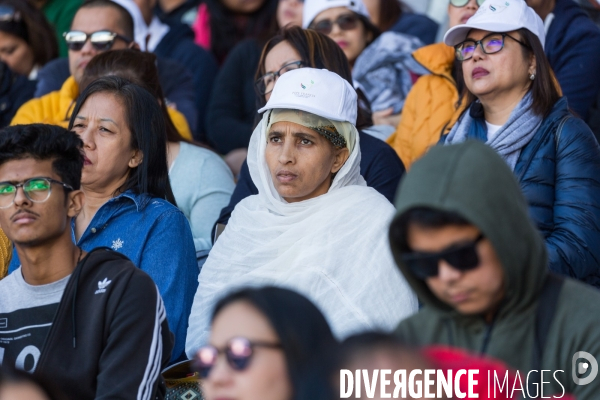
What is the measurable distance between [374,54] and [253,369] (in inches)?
149

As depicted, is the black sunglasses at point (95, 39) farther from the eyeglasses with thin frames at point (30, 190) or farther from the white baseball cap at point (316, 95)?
the eyeglasses with thin frames at point (30, 190)

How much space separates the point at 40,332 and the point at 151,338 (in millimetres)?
414

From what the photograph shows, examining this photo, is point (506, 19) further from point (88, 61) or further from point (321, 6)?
point (88, 61)

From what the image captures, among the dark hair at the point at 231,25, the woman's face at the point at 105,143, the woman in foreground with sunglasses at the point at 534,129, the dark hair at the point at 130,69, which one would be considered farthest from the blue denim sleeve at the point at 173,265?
the dark hair at the point at 231,25

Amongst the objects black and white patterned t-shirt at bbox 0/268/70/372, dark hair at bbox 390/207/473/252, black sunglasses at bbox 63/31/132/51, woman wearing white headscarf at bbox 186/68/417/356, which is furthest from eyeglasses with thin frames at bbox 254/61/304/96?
dark hair at bbox 390/207/473/252

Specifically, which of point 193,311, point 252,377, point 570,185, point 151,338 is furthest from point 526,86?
point 252,377

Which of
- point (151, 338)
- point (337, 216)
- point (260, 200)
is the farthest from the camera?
point (260, 200)

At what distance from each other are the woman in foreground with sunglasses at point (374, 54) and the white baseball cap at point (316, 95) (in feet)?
5.23

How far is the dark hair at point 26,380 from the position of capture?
2494mm

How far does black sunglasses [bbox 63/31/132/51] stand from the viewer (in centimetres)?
588

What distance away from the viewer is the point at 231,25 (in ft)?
24.1

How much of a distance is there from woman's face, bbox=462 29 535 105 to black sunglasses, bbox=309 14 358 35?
5.03 ft

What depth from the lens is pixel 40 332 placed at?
3254 mm

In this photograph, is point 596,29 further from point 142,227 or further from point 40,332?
point 40,332
